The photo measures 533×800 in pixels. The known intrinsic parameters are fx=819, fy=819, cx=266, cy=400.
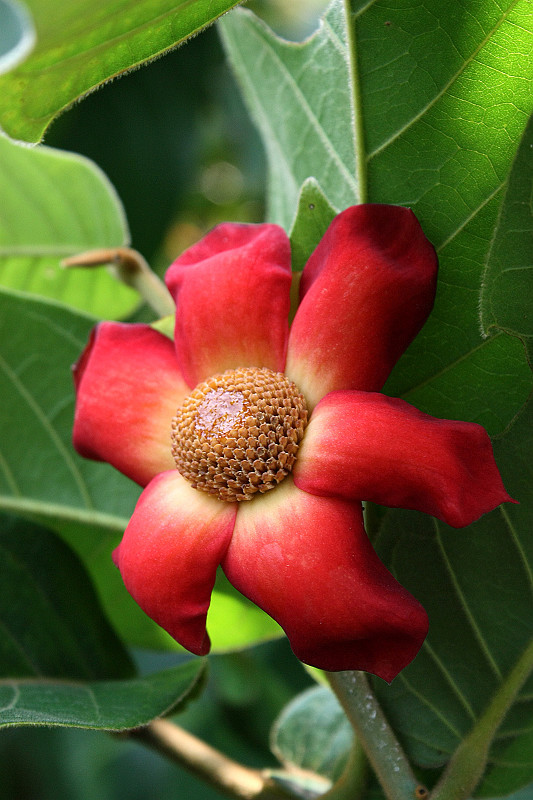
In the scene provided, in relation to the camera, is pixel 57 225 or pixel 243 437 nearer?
pixel 243 437

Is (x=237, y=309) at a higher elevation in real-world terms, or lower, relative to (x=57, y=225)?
higher

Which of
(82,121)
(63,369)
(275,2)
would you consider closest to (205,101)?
(82,121)

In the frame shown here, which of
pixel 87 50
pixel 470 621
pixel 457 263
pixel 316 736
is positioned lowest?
pixel 316 736

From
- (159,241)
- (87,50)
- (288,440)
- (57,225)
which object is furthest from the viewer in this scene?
(159,241)

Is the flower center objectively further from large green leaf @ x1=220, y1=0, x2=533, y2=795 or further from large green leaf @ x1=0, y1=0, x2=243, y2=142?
large green leaf @ x1=0, y1=0, x2=243, y2=142

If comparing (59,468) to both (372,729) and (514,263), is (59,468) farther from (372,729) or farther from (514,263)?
(514,263)

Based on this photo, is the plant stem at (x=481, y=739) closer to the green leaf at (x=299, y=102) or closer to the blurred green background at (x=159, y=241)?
the green leaf at (x=299, y=102)

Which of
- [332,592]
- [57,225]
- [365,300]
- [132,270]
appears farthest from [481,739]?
[57,225]

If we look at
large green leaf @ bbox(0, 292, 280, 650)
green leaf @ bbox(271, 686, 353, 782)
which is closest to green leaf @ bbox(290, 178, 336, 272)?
large green leaf @ bbox(0, 292, 280, 650)
